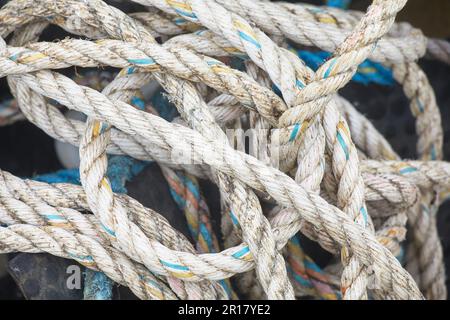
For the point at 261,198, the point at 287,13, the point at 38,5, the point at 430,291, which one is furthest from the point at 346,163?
the point at 38,5

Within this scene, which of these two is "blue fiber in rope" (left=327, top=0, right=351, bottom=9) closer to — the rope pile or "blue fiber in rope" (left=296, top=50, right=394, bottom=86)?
"blue fiber in rope" (left=296, top=50, right=394, bottom=86)

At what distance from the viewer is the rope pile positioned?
0.88 metres

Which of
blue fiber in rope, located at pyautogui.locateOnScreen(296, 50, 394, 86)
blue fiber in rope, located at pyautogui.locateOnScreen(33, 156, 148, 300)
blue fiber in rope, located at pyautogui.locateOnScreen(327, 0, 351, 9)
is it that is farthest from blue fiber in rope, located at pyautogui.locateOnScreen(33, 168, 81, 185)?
blue fiber in rope, located at pyautogui.locateOnScreen(327, 0, 351, 9)

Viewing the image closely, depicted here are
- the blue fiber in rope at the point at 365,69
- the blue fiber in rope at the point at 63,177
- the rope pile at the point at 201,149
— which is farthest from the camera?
the blue fiber in rope at the point at 365,69

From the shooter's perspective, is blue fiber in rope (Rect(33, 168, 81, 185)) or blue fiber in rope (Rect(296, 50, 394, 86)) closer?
blue fiber in rope (Rect(33, 168, 81, 185))

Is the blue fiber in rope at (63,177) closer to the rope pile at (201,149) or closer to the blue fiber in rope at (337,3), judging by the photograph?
the rope pile at (201,149)

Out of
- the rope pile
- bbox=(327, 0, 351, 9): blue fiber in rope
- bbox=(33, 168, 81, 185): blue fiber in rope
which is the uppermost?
bbox=(327, 0, 351, 9): blue fiber in rope

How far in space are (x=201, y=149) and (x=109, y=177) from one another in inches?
9.8

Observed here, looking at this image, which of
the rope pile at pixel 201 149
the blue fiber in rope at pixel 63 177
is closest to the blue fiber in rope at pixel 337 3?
the rope pile at pixel 201 149

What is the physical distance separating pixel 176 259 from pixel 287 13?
496 mm

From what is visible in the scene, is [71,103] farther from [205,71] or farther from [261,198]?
[261,198]

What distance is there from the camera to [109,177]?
1.04 meters

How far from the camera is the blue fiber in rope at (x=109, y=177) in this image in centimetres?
96

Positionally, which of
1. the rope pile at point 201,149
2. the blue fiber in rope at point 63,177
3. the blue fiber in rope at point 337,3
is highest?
the blue fiber in rope at point 337,3
